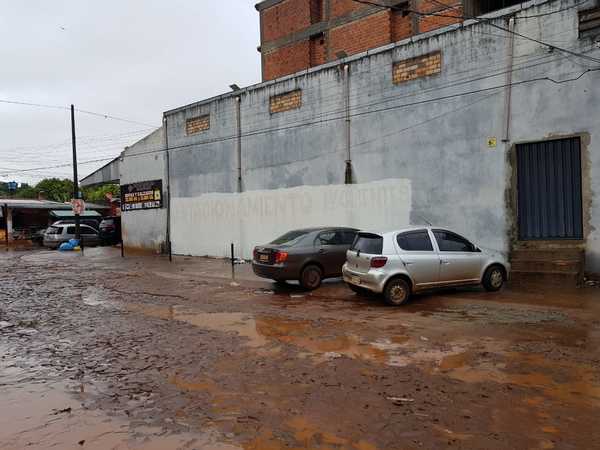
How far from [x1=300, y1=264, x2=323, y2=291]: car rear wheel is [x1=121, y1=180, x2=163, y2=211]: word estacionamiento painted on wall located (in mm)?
14700

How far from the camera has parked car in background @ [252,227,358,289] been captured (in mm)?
11320

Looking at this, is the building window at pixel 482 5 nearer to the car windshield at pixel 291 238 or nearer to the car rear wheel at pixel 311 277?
the car windshield at pixel 291 238

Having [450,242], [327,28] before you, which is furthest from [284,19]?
[450,242]

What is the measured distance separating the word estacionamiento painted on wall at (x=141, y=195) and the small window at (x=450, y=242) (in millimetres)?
17273

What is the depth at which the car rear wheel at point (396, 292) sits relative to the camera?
9.30m

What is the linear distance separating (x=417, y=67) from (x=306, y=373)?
11456 millimetres

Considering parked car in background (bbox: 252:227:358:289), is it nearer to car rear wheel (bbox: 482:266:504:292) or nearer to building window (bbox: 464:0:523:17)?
car rear wheel (bbox: 482:266:504:292)

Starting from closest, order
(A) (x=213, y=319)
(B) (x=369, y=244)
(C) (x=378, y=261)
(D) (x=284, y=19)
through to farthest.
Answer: (A) (x=213, y=319) → (C) (x=378, y=261) → (B) (x=369, y=244) → (D) (x=284, y=19)

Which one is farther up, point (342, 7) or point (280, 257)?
point (342, 7)

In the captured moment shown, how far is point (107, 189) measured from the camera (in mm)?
64375

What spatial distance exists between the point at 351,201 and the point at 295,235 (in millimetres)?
4542

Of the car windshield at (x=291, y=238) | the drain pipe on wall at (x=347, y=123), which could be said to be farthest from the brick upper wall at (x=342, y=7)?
the car windshield at (x=291, y=238)

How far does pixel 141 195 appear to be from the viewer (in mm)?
25734

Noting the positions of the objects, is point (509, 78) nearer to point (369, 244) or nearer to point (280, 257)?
point (369, 244)
